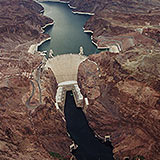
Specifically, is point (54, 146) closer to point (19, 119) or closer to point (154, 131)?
point (19, 119)

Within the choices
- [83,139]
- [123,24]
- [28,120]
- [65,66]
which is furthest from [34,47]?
[83,139]

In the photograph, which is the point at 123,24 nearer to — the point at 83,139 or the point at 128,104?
the point at 128,104

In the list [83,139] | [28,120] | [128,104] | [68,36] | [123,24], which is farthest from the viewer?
[68,36]

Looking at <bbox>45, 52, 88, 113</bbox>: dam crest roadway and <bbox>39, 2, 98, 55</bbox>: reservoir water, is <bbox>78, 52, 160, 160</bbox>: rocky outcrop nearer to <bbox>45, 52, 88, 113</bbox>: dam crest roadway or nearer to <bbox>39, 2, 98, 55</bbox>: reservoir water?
<bbox>45, 52, 88, 113</bbox>: dam crest roadway

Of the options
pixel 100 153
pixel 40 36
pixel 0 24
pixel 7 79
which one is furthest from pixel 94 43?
pixel 100 153

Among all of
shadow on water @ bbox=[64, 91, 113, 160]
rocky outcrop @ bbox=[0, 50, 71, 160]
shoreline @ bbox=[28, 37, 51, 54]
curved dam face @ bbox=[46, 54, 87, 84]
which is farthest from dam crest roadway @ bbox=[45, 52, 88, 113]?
shoreline @ bbox=[28, 37, 51, 54]

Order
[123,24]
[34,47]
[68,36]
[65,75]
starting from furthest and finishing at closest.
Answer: [68,36] < [123,24] < [34,47] < [65,75]

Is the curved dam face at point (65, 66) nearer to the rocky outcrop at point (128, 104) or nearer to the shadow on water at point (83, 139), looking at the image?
the rocky outcrop at point (128, 104)
